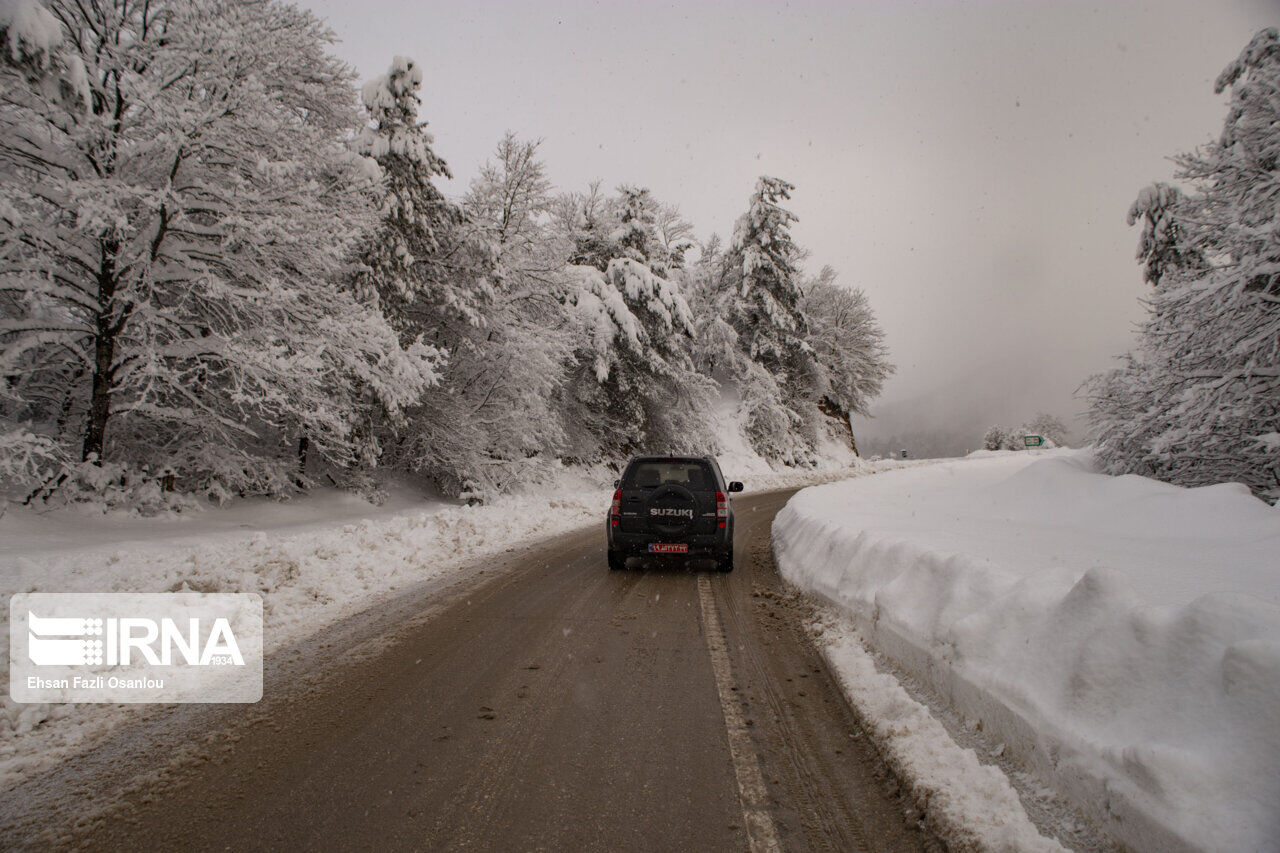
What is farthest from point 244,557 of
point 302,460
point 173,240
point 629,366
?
point 629,366

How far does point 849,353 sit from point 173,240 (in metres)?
45.4

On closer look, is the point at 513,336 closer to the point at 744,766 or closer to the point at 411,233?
the point at 411,233

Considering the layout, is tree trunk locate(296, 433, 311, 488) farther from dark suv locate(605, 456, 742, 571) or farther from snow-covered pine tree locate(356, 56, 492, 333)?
dark suv locate(605, 456, 742, 571)

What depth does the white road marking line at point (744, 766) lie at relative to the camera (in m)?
2.59

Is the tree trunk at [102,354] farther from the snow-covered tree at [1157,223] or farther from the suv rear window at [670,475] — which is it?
the snow-covered tree at [1157,223]

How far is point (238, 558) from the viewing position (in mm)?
7145

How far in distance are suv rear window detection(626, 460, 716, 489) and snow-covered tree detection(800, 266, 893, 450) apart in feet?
130

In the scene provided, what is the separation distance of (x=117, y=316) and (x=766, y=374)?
30.1 meters

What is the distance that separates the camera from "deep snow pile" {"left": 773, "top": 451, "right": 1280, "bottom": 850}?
2.16m

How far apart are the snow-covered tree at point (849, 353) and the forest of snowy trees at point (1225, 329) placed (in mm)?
34976

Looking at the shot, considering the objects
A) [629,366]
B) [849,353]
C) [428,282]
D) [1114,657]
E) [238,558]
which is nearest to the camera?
[1114,657]

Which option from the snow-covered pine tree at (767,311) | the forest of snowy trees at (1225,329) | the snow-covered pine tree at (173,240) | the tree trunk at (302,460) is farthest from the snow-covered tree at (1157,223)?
the tree trunk at (302,460)

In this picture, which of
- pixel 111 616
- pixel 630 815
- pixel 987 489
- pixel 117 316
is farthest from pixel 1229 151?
pixel 117 316

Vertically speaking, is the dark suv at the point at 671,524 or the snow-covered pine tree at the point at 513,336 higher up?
the snow-covered pine tree at the point at 513,336
